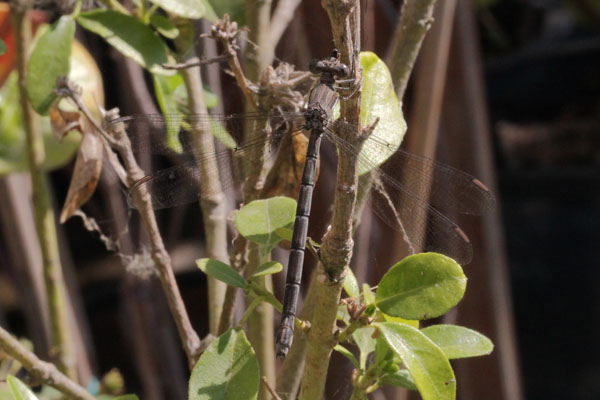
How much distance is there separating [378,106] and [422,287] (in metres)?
0.13

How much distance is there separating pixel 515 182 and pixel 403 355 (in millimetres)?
1879

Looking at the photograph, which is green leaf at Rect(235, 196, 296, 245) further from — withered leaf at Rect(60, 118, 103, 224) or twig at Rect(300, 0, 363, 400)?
withered leaf at Rect(60, 118, 103, 224)

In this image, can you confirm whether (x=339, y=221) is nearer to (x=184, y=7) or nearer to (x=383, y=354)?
(x=383, y=354)

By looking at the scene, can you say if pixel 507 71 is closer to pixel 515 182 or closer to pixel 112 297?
pixel 515 182

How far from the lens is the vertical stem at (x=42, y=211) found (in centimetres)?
66

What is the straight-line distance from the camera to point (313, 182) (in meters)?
0.52

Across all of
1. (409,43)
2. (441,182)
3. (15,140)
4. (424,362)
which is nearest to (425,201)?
(441,182)

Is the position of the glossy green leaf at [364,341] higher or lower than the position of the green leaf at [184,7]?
lower

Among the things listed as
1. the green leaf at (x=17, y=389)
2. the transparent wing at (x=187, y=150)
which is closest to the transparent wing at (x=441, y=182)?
the transparent wing at (x=187, y=150)

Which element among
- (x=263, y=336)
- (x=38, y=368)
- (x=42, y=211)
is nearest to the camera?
(x=38, y=368)

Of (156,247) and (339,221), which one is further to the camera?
(156,247)

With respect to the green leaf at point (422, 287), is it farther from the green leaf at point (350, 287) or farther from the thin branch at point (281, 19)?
the thin branch at point (281, 19)

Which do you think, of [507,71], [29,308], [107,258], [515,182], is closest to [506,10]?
[507,71]

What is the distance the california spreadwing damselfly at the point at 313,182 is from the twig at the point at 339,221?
0.09 meters
